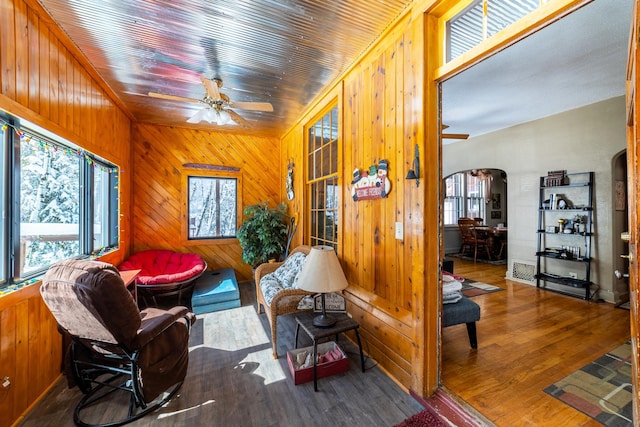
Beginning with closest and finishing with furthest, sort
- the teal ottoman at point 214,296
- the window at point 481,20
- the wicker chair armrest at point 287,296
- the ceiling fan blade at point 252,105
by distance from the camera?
1. the window at point 481,20
2. the wicker chair armrest at point 287,296
3. the ceiling fan blade at point 252,105
4. the teal ottoman at point 214,296

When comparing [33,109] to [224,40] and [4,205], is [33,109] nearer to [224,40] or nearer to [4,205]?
[4,205]

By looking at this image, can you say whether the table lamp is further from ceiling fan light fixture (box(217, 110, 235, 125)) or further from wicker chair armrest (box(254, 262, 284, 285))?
ceiling fan light fixture (box(217, 110, 235, 125))

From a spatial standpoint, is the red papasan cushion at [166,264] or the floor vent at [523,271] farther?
the floor vent at [523,271]

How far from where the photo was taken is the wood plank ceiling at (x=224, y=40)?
6.45 feet

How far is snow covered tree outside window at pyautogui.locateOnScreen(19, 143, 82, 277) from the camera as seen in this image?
78.5 inches

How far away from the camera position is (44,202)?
7.40ft

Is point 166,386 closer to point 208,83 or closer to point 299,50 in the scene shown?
point 208,83

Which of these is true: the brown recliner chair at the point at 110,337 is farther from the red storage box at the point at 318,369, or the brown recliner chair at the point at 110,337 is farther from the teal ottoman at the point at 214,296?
the teal ottoman at the point at 214,296

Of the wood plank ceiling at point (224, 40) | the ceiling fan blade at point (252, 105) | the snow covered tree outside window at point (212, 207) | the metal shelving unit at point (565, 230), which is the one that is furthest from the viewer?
the snow covered tree outside window at point (212, 207)

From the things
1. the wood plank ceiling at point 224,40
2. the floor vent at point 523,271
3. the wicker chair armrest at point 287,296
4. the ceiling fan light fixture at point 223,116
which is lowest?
the floor vent at point 523,271

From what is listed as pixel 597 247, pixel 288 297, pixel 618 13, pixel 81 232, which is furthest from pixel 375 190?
pixel 597 247

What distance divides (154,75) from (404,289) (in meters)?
3.56

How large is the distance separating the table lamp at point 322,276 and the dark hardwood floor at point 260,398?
1.56 ft

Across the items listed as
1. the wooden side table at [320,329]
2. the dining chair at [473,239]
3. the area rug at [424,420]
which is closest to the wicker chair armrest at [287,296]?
the wooden side table at [320,329]
